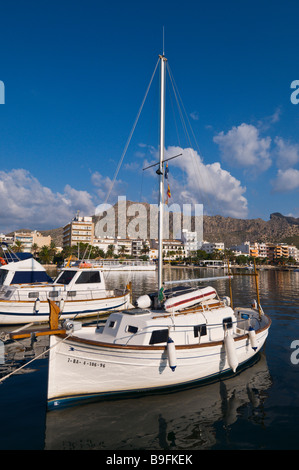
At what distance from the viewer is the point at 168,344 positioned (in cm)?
908

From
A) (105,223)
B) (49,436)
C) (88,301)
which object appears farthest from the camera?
(105,223)

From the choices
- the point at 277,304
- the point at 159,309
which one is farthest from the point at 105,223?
the point at 159,309

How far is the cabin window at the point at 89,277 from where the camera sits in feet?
70.4

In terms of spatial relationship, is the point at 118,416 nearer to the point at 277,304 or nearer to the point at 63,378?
the point at 63,378

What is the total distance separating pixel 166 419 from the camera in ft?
27.7

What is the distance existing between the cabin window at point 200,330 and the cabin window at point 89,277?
13.0m

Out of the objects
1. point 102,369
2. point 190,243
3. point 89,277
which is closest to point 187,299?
point 102,369

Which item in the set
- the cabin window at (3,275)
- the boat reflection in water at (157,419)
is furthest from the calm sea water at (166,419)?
the cabin window at (3,275)

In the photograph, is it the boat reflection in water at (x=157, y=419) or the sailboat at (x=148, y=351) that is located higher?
the sailboat at (x=148, y=351)

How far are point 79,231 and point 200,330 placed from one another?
437 feet

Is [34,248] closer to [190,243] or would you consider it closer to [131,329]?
[190,243]

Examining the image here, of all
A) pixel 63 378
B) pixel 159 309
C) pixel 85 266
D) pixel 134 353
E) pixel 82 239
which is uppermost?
pixel 82 239

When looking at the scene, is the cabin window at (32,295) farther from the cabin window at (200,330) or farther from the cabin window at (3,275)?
the cabin window at (200,330)

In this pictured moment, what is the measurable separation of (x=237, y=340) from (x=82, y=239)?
13234cm
